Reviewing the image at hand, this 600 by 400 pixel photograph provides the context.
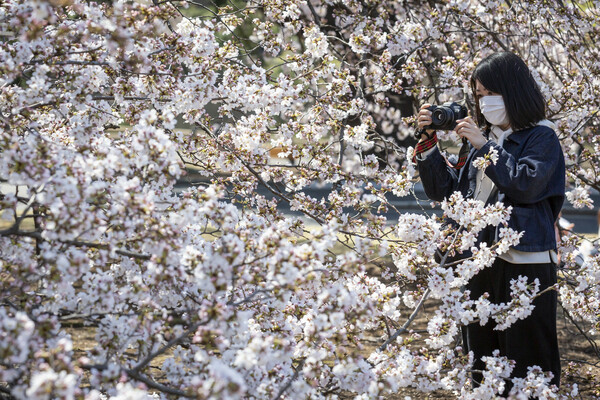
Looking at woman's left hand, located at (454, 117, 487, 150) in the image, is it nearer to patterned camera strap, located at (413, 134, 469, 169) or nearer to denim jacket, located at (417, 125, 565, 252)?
denim jacket, located at (417, 125, 565, 252)

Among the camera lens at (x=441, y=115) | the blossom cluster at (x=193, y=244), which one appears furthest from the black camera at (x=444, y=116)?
the blossom cluster at (x=193, y=244)

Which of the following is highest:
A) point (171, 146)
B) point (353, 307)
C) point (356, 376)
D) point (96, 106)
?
point (96, 106)

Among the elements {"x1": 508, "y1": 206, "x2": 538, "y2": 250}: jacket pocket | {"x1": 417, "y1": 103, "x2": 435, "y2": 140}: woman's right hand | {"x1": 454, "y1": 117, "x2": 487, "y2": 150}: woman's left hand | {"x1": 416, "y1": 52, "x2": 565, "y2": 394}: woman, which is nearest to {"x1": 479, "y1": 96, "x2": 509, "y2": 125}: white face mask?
{"x1": 416, "y1": 52, "x2": 565, "y2": 394}: woman

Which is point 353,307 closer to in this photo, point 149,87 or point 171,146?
point 171,146

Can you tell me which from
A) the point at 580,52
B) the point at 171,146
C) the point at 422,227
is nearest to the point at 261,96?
the point at 422,227

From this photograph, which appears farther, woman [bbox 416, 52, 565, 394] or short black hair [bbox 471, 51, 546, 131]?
short black hair [bbox 471, 51, 546, 131]

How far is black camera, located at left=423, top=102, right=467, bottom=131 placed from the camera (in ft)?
10.4

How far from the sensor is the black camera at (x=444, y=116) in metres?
3.16

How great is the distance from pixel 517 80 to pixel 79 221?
1.90m

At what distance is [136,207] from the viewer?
6.70 ft

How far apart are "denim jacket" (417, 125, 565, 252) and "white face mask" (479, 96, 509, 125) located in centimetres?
8

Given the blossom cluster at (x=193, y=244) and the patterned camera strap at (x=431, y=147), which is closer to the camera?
the blossom cluster at (x=193, y=244)

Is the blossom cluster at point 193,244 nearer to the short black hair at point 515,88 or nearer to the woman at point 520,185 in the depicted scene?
the woman at point 520,185

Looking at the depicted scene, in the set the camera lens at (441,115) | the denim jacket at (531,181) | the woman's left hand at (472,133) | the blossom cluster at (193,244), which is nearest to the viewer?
the blossom cluster at (193,244)
